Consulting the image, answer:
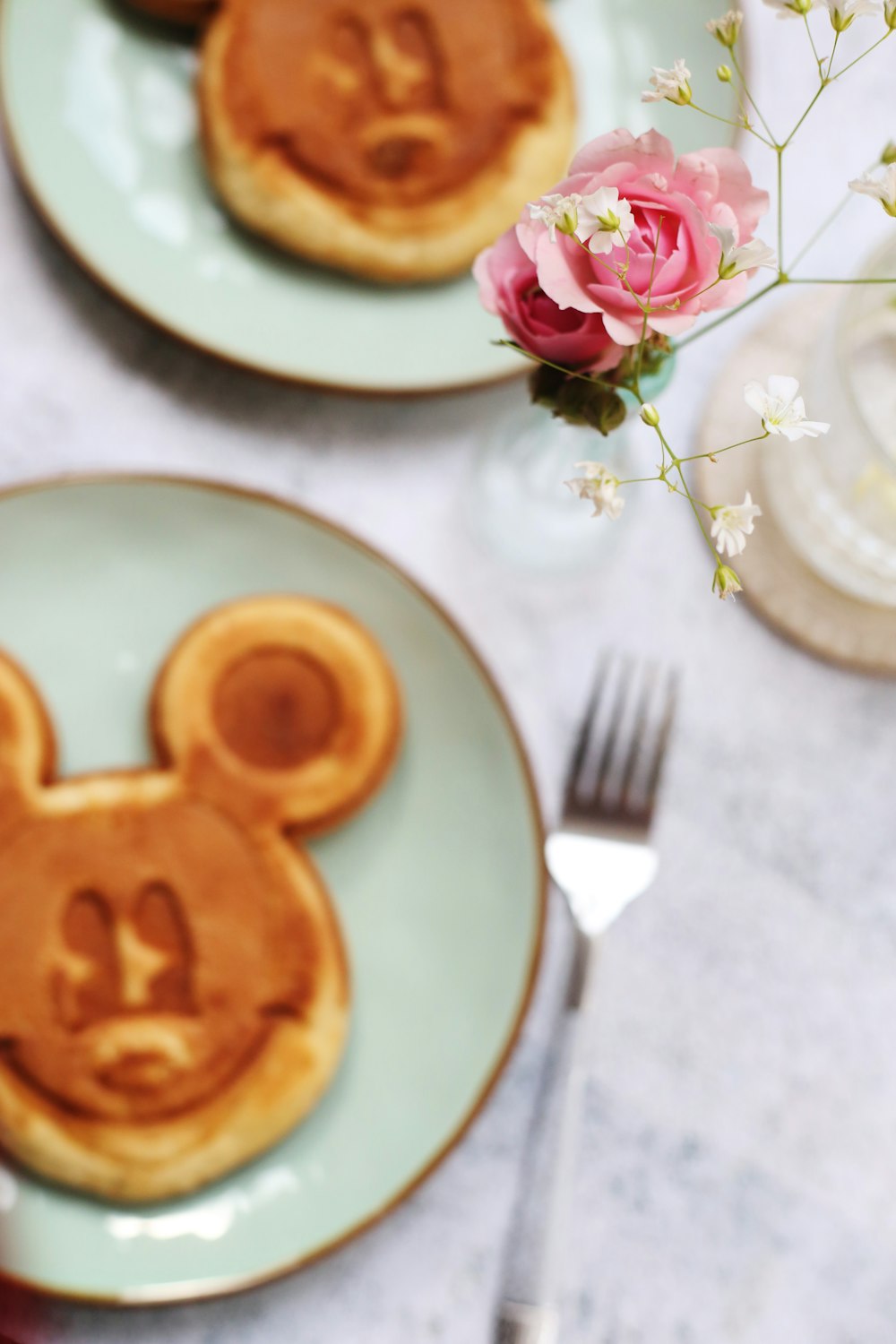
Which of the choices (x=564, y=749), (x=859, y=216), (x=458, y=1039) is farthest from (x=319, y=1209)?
(x=859, y=216)

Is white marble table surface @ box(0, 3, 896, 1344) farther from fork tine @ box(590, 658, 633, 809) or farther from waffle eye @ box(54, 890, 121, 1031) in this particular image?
waffle eye @ box(54, 890, 121, 1031)

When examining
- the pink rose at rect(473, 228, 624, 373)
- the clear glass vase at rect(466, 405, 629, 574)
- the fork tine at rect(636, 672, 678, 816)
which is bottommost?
the fork tine at rect(636, 672, 678, 816)

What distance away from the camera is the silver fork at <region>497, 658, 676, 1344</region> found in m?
0.90

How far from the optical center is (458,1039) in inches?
35.9

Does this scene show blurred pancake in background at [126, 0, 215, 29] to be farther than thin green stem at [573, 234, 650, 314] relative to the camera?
Yes

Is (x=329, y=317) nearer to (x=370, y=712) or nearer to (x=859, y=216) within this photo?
(x=370, y=712)

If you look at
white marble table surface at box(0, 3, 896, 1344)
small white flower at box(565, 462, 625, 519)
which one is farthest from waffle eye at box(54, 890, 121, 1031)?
small white flower at box(565, 462, 625, 519)

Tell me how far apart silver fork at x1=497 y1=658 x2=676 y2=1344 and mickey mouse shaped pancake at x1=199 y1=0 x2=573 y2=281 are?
0.39m

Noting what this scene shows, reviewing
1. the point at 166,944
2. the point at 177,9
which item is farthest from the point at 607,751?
the point at 177,9

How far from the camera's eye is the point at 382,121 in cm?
99

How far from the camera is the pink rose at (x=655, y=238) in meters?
0.52

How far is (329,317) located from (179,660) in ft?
0.99

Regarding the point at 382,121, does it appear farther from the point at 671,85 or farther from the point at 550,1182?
the point at 550,1182

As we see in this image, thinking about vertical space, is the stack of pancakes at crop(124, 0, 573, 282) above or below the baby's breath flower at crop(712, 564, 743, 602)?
above
